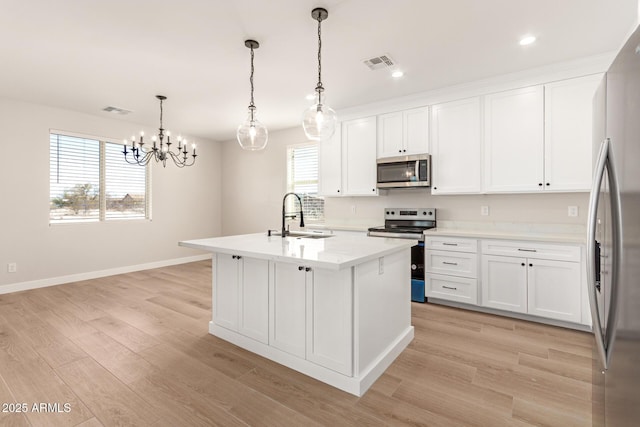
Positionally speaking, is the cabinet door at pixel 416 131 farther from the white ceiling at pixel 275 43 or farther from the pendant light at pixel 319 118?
the pendant light at pixel 319 118

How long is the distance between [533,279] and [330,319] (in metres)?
2.33

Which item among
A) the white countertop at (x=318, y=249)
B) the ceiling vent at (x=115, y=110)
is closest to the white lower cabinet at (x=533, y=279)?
the white countertop at (x=318, y=249)

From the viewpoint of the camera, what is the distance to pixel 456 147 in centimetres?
382

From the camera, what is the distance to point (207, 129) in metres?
5.96

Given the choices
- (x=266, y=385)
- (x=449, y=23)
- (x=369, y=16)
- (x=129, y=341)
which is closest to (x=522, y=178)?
(x=449, y=23)

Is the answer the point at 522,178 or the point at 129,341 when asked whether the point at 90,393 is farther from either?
the point at 522,178

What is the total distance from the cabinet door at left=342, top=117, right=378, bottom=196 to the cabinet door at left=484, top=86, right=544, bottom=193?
4.74 ft

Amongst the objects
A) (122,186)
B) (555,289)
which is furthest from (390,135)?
(122,186)

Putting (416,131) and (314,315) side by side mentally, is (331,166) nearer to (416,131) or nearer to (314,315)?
(416,131)

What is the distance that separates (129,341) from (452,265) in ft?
11.0

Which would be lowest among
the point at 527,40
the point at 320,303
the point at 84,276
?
the point at 84,276

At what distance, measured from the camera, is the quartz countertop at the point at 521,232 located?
122 inches

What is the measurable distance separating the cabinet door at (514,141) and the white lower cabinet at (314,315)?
2.56m

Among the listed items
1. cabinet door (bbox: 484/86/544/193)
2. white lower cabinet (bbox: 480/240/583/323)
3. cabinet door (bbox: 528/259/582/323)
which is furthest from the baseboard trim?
cabinet door (bbox: 528/259/582/323)
